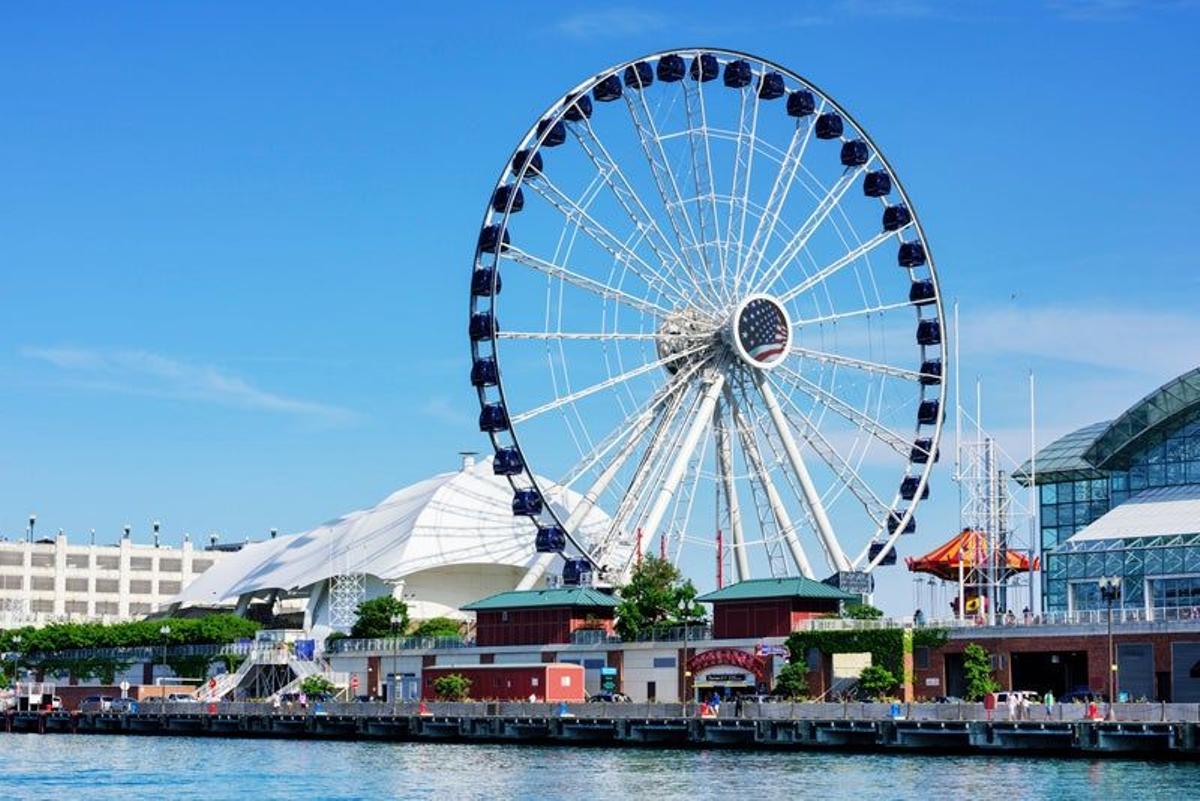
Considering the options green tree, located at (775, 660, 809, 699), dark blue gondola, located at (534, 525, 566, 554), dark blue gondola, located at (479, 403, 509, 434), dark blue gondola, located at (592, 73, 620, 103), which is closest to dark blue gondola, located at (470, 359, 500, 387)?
dark blue gondola, located at (479, 403, 509, 434)

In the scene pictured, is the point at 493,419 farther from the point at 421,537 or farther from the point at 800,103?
the point at 421,537

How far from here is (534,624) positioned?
11719cm

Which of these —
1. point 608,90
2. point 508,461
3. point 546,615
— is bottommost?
point 546,615

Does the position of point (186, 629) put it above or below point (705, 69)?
below

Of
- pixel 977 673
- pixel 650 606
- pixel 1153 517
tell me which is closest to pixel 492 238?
pixel 650 606

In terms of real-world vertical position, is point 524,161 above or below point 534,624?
above

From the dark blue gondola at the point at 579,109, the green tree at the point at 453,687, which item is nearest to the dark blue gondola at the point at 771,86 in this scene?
the dark blue gondola at the point at 579,109

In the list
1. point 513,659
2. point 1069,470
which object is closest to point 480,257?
point 513,659

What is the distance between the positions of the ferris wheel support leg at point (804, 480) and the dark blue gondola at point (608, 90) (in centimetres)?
1629

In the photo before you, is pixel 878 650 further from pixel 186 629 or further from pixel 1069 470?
pixel 186 629

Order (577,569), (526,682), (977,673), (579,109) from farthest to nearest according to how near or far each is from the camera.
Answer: (577,569)
(526,682)
(579,109)
(977,673)

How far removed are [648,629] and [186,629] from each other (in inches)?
1874

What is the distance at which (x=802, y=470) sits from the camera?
10919cm

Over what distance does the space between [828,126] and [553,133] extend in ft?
53.5
